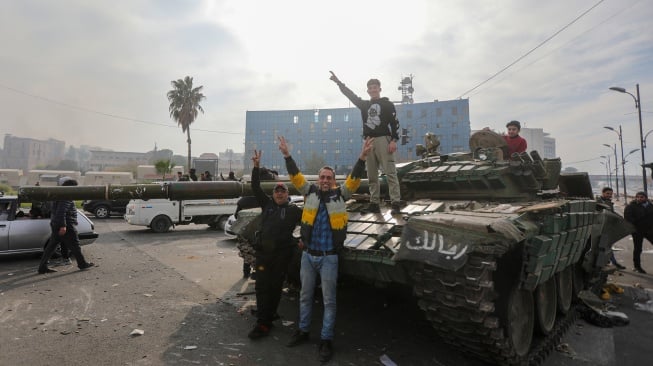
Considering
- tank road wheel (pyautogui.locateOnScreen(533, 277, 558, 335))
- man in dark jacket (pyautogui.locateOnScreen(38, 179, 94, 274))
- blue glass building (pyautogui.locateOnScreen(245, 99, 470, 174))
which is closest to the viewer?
tank road wheel (pyautogui.locateOnScreen(533, 277, 558, 335))

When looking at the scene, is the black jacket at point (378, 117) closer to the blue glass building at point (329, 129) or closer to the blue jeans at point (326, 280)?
the blue jeans at point (326, 280)

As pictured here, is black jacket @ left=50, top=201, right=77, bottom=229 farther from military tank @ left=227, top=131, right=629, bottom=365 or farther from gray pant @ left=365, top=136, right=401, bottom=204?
gray pant @ left=365, top=136, right=401, bottom=204

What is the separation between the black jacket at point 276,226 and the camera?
456cm

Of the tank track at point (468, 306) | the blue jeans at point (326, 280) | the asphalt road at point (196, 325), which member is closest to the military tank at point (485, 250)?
the tank track at point (468, 306)

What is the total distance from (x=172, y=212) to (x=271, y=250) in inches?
455

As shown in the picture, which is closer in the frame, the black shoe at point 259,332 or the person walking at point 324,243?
the person walking at point 324,243

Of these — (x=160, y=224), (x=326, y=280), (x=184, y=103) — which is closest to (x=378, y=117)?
(x=326, y=280)

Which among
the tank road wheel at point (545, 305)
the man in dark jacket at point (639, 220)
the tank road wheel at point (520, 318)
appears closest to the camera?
the tank road wheel at point (520, 318)

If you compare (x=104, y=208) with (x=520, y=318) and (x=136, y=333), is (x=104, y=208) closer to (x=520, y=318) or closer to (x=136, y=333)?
(x=136, y=333)

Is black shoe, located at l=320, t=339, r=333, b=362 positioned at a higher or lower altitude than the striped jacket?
lower

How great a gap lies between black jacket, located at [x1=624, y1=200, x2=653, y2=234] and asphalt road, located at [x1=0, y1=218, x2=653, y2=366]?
4.57 feet

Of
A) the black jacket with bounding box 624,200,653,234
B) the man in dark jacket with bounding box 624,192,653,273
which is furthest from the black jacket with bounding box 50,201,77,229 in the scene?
the black jacket with bounding box 624,200,653,234

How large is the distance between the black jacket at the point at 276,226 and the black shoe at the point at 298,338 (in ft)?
3.17

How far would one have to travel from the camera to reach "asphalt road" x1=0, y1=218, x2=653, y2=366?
4.06m
